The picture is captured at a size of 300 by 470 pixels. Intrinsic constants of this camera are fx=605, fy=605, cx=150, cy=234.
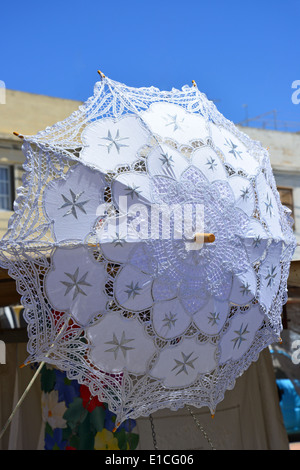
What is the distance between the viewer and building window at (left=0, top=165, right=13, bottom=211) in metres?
13.7

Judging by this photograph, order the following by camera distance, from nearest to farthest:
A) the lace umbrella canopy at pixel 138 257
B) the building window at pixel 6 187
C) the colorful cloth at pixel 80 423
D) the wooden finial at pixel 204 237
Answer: the lace umbrella canopy at pixel 138 257, the wooden finial at pixel 204 237, the colorful cloth at pixel 80 423, the building window at pixel 6 187

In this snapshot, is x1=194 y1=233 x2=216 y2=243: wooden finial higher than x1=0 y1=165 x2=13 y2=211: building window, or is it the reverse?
x1=0 y1=165 x2=13 y2=211: building window

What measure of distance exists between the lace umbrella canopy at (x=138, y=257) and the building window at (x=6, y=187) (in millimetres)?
10452

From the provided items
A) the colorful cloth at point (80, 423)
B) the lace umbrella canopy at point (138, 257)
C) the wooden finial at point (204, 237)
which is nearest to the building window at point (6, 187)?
the colorful cloth at point (80, 423)

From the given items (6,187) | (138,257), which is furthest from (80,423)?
(6,187)

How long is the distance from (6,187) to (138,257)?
11.2 meters

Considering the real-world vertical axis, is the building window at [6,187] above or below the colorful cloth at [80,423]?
above

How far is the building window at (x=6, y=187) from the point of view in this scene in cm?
1373

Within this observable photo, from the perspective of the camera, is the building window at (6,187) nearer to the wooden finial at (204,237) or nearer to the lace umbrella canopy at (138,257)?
the lace umbrella canopy at (138,257)

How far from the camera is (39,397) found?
15.8 feet

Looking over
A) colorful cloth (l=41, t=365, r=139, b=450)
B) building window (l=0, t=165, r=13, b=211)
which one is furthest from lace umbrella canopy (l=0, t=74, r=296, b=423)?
building window (l=0, t=165, r=13, b=211)

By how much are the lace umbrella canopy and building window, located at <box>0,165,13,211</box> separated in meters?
10.5

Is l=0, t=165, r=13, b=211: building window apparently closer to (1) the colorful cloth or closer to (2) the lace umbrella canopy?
(1) the colorful cloth

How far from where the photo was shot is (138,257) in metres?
3.17
